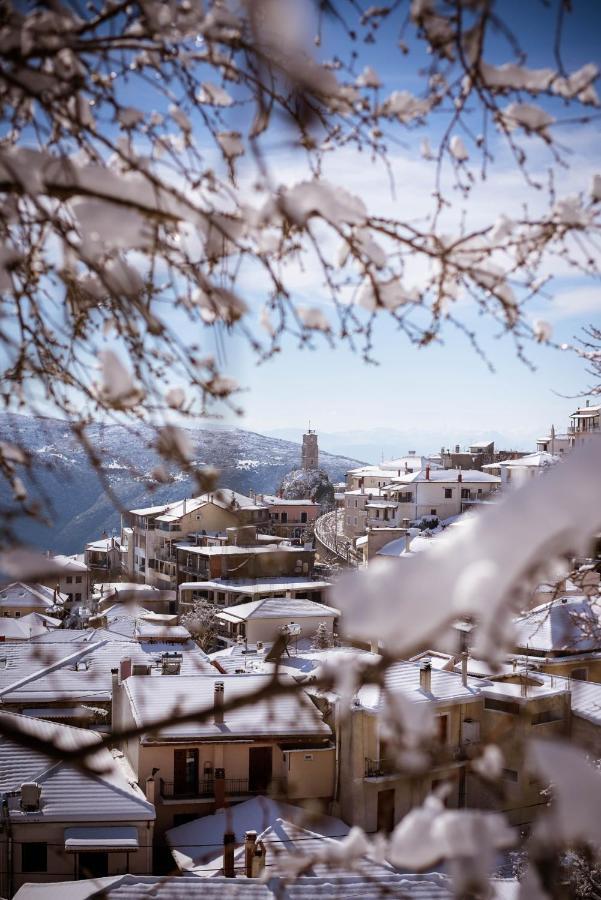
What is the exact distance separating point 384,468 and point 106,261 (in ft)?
140

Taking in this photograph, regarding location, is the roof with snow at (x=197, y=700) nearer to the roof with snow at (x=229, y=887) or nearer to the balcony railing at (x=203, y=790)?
the balcony railing at (x=203, y=790)

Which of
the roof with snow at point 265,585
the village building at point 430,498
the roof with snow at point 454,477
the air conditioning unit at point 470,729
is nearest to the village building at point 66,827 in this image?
the air conditioning unit at point 470,729

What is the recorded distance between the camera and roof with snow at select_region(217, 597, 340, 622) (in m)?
19.2

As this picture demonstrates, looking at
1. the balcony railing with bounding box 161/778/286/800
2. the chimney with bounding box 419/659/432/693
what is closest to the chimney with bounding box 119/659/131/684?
the balcony railing with bounding box 161/778/286/800

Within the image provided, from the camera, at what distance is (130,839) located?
8.41m

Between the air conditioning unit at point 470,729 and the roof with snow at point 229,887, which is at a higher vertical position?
the roof with snow at point 229,887

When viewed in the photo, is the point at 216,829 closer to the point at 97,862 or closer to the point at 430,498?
the point at 97,862

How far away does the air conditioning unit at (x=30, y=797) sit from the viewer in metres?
8.23

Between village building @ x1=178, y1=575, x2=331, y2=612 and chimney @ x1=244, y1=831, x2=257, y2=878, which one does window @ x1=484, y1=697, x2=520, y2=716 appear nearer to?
chimney @ x1=244, y1=831, x2=257, y2=878

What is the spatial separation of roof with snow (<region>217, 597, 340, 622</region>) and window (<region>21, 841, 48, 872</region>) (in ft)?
35.0

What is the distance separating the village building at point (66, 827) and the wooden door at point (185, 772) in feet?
5.34

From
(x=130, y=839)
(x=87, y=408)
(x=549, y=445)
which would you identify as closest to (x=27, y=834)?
(x=130, y=839)

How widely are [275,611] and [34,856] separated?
11.5 meters

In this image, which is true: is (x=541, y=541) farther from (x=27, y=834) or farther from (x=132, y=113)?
(x=27, y=834)
